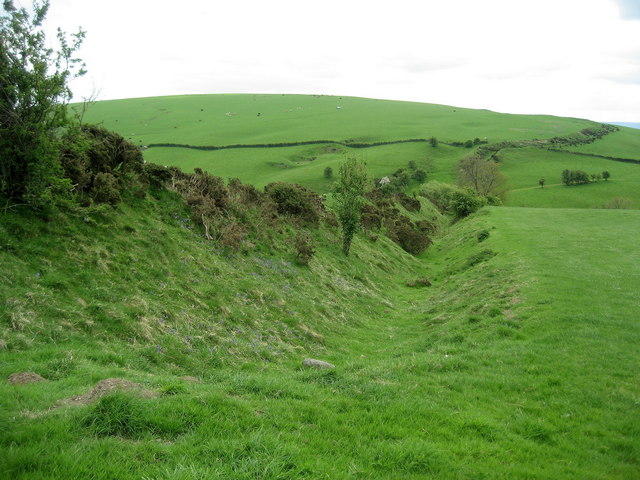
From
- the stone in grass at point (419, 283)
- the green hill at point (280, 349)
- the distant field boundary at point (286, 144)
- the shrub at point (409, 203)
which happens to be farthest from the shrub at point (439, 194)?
the stone in grass at point (419, 283)

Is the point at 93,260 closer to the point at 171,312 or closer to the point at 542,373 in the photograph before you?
the point at 171,312

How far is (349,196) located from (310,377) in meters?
23.1

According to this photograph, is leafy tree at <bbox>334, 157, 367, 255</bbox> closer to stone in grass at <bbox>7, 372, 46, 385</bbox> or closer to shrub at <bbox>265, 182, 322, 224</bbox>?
shrub at <bbox>265, 182, 322, 224</bbox>

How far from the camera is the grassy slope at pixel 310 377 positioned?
5.99m

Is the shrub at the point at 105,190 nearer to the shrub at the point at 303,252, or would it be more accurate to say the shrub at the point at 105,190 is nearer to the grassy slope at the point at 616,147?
the shrub at the point at 303,252

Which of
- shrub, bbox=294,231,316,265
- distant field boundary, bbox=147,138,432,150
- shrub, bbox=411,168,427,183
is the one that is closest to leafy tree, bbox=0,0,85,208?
shrub, bbox=294,231,316,265

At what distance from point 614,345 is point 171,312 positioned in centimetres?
1662

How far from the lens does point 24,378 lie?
7.80 metres

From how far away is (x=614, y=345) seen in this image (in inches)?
532

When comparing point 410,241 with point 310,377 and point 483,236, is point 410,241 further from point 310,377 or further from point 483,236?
point 310,377

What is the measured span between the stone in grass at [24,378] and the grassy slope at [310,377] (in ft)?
1.16

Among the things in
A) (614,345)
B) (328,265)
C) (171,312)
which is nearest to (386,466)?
(171,312)

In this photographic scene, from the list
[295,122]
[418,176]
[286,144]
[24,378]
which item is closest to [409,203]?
[418,176]

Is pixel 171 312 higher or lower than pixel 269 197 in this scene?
lower
